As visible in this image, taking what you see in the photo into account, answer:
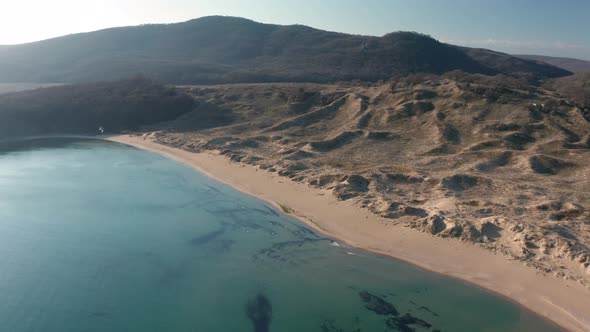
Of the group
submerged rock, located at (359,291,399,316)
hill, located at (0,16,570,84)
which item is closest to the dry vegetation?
submerged rock, located at (359,291,399,316)

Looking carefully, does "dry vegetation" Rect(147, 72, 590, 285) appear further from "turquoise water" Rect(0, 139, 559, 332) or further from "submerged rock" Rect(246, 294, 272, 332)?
"submerged rock" Rect(246, 294, 272, 332)

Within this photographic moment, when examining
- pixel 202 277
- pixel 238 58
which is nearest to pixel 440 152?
pixel 202 277

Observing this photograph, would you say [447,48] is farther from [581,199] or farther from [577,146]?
[581,199]

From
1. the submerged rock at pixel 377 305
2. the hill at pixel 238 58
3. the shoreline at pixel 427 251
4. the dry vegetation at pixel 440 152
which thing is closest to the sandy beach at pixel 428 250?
the shoreline at pixel 427 251

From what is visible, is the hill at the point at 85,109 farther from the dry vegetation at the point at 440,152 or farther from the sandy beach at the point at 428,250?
the sandy beach at the point at 428,250

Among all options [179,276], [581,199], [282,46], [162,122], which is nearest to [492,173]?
[581,199]

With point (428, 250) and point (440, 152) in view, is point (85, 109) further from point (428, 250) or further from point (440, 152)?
point (428, 250)
